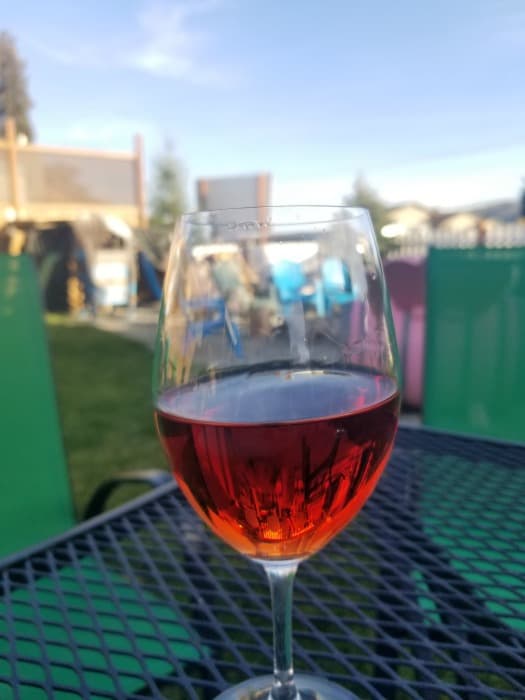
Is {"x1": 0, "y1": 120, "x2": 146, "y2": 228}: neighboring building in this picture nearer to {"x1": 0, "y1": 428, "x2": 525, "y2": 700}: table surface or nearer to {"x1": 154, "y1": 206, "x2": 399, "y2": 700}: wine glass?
{"x1": 0, "y1": 428, "x2": 525, "y2": 700}: table surface

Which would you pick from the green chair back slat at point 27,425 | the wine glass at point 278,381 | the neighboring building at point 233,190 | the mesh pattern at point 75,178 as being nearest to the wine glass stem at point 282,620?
the wine glass at point 278,381

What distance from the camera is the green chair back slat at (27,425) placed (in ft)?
4.53

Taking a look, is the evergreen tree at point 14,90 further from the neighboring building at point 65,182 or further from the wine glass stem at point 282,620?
the wine glass stem at point 282,620

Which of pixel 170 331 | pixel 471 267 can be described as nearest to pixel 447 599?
pixel 170 331

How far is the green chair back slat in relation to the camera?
1382 millimetres

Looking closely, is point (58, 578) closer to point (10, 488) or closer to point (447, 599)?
point (447, 599)

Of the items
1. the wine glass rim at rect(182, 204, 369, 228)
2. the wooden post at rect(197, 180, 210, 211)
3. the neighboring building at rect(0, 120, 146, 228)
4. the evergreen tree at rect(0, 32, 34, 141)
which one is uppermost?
the evergreen tree at rect(0, 32, 34, 141)

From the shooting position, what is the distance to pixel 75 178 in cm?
1619

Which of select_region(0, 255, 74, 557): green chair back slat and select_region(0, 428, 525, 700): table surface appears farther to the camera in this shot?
select_region(0, 255, 74, 557): green chair back slat

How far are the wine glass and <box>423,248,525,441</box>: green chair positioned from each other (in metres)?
1.37

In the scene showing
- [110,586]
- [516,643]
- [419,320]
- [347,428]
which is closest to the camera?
[347,428]

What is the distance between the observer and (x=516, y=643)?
1.98ft

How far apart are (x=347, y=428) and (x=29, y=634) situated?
0.44 m

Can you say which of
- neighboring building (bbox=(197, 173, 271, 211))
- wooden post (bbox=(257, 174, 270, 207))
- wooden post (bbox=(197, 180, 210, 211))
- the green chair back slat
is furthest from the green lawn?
wooden post (bbox=(257, 174, 270, 207))
